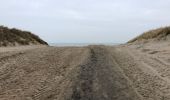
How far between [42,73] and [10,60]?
3.68 m

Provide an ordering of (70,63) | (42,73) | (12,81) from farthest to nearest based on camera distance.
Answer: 1. (70,63)
2. (42,73)
3. (12,81)

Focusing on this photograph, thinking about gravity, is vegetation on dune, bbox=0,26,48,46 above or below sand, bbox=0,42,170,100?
above

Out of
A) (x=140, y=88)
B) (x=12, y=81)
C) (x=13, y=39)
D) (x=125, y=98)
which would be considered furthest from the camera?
(x=13, y=39)

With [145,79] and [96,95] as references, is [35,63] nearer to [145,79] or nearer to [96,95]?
[145,79]

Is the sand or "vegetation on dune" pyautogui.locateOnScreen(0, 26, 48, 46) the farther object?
"vegetation on dune" pyautogui.locateOnScreen(0, 26, 48, 46)

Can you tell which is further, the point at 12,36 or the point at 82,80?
the point at 12,36

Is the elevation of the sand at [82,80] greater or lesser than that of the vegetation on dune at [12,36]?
lesser

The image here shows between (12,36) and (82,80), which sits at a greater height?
(12,36)

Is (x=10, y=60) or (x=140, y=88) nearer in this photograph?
(x=140, y=88)

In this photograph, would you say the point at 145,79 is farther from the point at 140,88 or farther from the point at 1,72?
the point at 1,72

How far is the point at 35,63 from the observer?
15.4m

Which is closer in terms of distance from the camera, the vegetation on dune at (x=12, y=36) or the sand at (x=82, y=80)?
the sand at (x=82, y=80)

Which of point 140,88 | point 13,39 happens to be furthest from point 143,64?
point 13,39

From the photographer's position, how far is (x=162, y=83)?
12016mm
